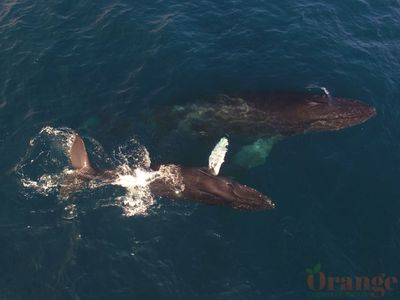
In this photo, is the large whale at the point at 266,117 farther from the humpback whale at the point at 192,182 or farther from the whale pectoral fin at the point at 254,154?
the humpback whale at the point at 192,182

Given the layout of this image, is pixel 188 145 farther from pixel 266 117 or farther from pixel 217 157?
pixel 266 117

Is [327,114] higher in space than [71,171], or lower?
higher

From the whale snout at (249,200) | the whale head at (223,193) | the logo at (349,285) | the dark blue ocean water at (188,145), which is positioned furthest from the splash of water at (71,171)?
the logo at (349,285)

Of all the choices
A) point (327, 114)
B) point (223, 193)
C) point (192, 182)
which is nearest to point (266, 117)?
point (327, 114)

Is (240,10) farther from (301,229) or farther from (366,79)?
(301,229)

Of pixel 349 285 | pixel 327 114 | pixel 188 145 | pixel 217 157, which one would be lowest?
pixel 349 285

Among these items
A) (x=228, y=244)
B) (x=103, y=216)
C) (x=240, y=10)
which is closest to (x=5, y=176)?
(x=103, y=216)
